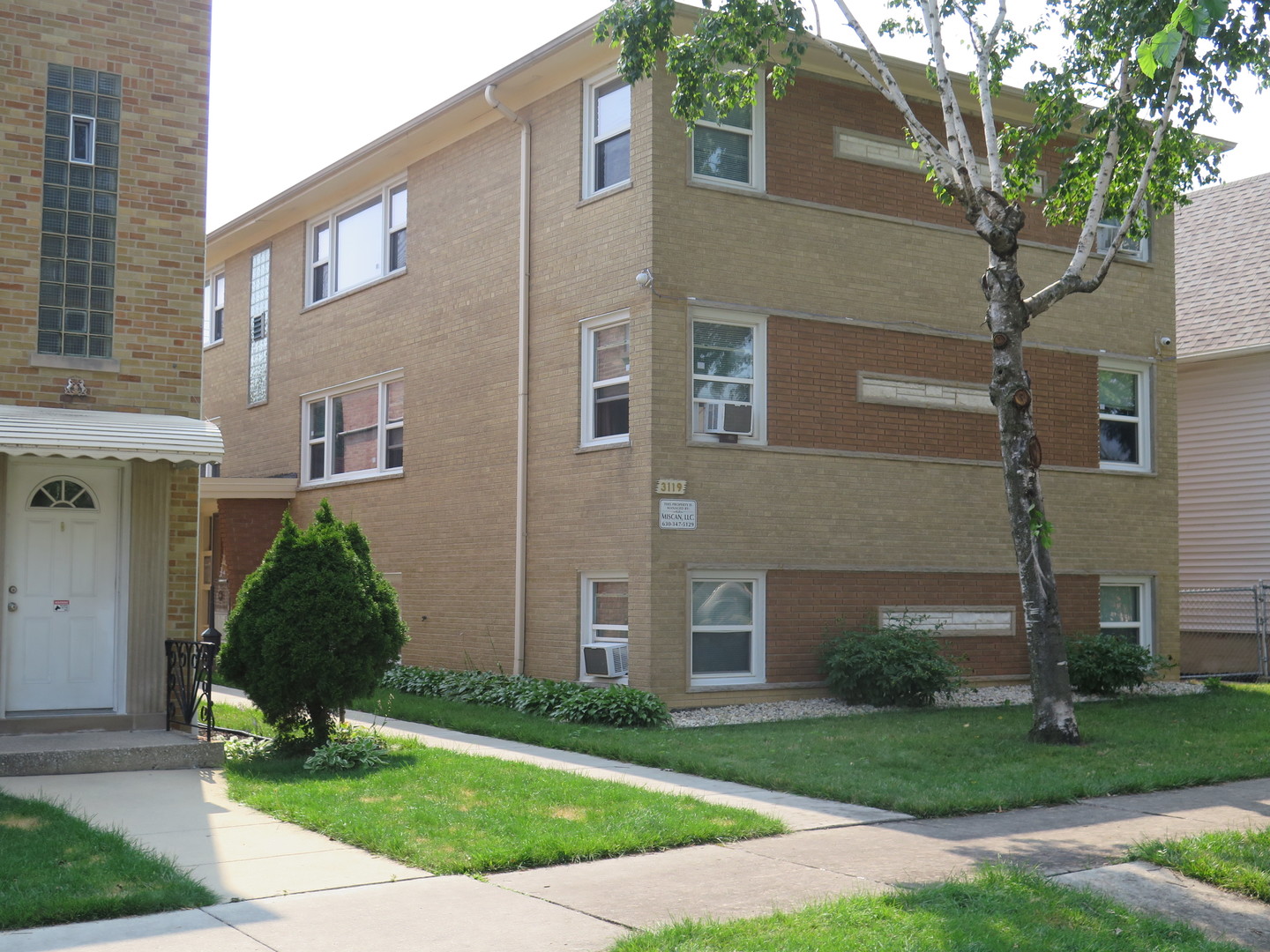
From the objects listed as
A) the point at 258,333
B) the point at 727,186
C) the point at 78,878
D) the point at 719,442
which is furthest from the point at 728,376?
the point at 258,333

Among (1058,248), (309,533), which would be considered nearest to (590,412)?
(309,533)

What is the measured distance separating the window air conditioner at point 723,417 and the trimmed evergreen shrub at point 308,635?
5327 millimetres

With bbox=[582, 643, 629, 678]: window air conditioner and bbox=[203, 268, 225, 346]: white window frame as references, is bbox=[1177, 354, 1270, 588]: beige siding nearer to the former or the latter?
bbox=[582, 643, 629, 678]: window air conditioner

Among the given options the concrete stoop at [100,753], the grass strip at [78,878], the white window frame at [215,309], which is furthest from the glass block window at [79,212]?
the white window frame at [215,309]

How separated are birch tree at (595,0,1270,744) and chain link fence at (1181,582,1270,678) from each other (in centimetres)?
961

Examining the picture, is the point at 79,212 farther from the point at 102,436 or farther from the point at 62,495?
the point at 62,495

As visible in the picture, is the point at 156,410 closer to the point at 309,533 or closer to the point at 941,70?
the point at 309,533

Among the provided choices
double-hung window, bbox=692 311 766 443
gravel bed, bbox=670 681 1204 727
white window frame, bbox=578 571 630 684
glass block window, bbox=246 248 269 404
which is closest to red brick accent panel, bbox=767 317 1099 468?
double-hung window, bbox=692 311 766 443

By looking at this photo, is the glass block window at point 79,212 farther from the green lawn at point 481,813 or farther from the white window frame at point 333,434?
the white window frame at point 333,434

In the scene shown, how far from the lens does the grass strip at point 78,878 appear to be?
623 centimetres

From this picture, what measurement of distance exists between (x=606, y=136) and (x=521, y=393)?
3492 millimetres

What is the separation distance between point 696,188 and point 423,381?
5905 mm

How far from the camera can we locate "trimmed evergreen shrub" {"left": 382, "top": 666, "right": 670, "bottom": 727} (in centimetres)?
1386

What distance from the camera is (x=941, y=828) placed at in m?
8.66
